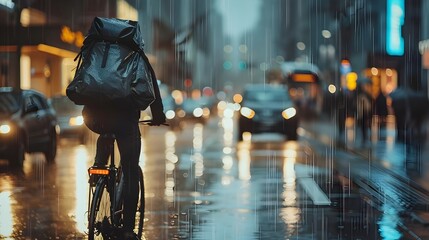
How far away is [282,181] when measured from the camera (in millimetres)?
12734

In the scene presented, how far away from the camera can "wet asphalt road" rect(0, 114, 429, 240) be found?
26.2 feet

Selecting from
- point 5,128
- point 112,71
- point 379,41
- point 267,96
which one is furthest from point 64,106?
point 379,41

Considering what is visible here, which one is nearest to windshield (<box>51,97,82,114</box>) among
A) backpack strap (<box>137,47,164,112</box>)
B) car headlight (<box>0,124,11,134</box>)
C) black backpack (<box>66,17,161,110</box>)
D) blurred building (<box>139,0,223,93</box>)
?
car headlight (<box>0,124,11,134</box>)

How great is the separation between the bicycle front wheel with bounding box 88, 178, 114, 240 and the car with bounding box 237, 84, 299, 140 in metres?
19.3

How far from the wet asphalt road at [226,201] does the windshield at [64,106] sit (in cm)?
770

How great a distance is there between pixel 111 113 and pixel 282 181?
6.51 metres

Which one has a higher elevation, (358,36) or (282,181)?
(358,36)

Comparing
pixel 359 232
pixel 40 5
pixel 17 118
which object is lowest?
pixel 359 232

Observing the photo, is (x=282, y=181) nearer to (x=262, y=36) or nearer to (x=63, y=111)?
Result: (x=63, y=111)

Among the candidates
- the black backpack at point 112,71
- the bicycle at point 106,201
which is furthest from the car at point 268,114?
the black backpack at point 112,71

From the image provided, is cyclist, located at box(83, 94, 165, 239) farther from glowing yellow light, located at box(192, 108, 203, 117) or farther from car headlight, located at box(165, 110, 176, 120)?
glowing yellow light, located at box(192, 108, 203, 117)

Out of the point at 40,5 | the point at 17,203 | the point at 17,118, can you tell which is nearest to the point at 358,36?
the point at 40,5

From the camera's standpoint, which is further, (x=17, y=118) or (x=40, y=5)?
(x=40, y=5)

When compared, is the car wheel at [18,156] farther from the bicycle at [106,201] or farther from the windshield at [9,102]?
the bicycle at [106,201]
